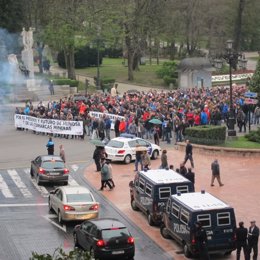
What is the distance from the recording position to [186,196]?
75.8ft

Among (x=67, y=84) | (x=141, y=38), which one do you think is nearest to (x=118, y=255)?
(x=67, y=84)

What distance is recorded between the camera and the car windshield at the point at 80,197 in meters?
26.1

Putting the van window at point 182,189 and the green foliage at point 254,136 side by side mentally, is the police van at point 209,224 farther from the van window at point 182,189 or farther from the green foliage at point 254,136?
the green foliage at point 254,136

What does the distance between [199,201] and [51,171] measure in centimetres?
1109

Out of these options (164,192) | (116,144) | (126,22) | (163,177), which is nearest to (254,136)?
(116,144)

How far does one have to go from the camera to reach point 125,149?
36.6 meters

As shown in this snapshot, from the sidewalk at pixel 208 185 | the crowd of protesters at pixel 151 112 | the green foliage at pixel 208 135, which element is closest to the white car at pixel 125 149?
the sidewalk at pixel 208 185

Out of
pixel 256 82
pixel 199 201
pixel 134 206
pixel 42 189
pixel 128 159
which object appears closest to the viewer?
pixel 199 201

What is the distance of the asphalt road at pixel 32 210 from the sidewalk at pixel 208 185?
14.1 inches

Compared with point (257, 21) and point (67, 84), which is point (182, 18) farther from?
point (67, 84)

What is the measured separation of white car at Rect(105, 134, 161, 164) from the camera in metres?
36.7

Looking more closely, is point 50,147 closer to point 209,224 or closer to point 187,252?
point 187,252

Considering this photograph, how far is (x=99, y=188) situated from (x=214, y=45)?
7014 centimetres

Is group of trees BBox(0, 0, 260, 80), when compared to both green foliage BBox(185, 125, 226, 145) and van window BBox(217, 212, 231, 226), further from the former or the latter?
van window BBox(217, 212, 231, 226)
